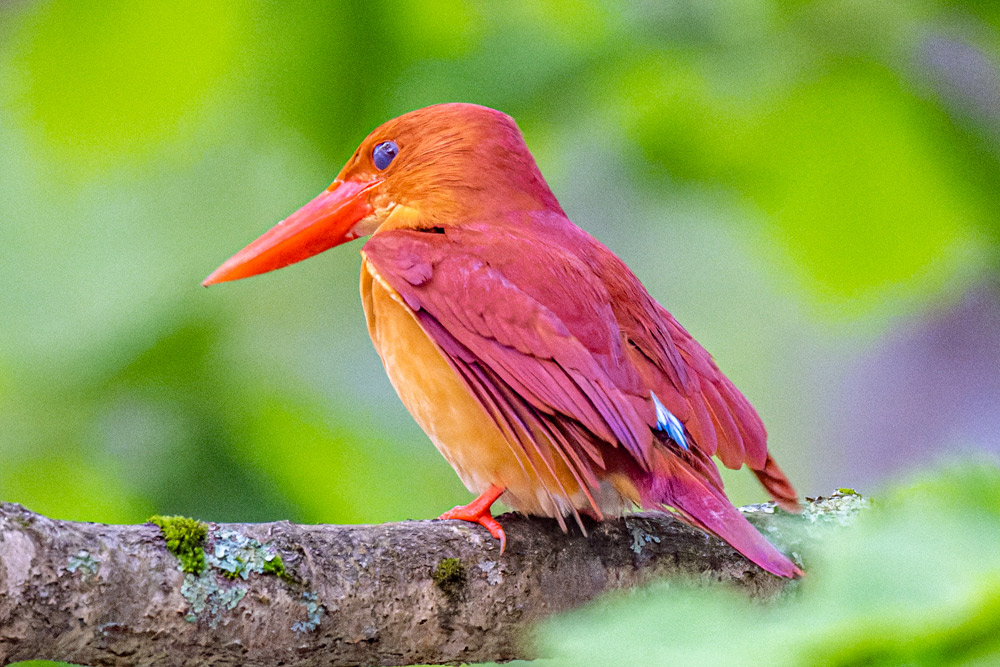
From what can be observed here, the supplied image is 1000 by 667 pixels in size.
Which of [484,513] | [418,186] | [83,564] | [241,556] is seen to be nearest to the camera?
[83,564]

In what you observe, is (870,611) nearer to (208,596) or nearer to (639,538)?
(208,596)

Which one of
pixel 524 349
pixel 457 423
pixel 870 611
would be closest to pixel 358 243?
pixel 457 423

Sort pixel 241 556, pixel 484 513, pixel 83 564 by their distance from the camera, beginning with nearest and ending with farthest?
pixel 83 564
pixel 241 556
pixel 484 513

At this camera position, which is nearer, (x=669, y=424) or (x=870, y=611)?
(x=870, y=611)

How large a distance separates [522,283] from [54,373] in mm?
671

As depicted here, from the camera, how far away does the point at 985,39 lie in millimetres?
760

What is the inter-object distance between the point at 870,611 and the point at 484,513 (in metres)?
0.99

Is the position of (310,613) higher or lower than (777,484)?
lower

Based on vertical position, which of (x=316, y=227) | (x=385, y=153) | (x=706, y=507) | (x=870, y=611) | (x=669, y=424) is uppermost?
(x=385, y=153)

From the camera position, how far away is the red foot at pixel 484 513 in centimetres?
110

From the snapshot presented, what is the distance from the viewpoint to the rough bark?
0.77 meters

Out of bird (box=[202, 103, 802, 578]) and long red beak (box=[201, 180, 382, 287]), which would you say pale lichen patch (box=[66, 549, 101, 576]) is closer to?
bird (box=[202, 103, 802, 578])

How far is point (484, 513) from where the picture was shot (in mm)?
1136

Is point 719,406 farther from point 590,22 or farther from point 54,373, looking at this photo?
point 54,373
